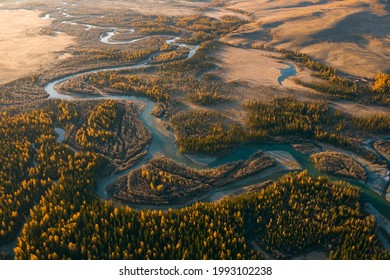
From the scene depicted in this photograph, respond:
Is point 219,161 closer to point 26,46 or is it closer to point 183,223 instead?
point 183,223

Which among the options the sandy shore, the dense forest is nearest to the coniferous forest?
the dense forest

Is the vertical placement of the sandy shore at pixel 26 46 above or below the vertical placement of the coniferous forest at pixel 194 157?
above

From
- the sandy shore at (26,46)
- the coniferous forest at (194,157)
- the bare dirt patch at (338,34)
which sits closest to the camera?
the coniferous forest at (194,157)

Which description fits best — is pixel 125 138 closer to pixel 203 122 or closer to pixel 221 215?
pixel 203 122

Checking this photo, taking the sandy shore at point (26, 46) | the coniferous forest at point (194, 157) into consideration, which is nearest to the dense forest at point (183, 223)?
the coniferous forest at point (194, 157)

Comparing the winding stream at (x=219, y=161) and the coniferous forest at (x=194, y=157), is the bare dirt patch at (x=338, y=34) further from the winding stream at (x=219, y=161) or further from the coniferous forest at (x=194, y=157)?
the winding stream at (x=219, y=161)

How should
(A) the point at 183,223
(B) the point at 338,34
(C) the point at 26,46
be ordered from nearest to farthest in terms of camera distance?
(A) the point at 183,223, (B) the point at 338,34, (C) the point at 26,46

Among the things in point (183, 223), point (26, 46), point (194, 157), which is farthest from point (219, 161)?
point (26, 46)

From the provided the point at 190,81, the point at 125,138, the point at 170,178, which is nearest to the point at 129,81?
the point at 190,81
